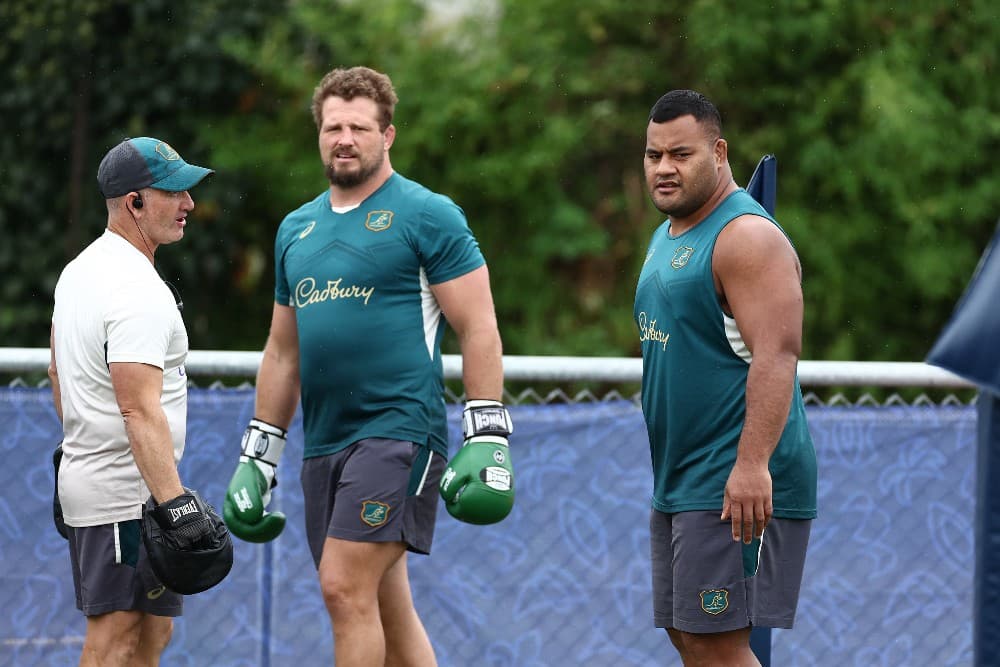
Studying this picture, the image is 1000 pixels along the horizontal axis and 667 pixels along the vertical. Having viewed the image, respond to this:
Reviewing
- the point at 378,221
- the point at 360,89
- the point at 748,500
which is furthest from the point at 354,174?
the point at 748,500

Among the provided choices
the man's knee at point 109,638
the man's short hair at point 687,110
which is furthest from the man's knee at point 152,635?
the man's short hair at point 687,110

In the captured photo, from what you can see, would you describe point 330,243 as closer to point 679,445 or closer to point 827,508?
point 679,445

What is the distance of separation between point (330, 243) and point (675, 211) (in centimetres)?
122

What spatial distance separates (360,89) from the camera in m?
4.56

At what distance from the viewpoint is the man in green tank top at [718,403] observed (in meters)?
3.65

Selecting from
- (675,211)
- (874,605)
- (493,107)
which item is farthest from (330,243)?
(493,107)

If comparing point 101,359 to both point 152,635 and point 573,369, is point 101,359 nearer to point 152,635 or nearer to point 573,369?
point 152,635

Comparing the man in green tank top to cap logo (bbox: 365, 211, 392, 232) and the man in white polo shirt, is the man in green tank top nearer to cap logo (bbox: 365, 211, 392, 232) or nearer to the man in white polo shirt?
cap logo (bbox: 365, 211, 392, 232)

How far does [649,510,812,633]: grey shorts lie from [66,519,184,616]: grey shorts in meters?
1.56

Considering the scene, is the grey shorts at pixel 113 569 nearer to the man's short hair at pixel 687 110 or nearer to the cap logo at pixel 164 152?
the cap logo at pixel 164 152

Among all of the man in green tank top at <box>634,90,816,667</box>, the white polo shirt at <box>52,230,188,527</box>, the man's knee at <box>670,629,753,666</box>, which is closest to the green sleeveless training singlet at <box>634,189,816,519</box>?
the man in green tank top at <box>634,90,816,667</box>

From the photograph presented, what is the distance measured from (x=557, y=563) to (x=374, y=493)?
102 cm

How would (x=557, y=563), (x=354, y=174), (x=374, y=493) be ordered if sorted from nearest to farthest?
(x=374, y=493) → (x=354, y=174) → (x=557, y=563)

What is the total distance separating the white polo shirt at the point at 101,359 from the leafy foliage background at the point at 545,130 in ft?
20.7
